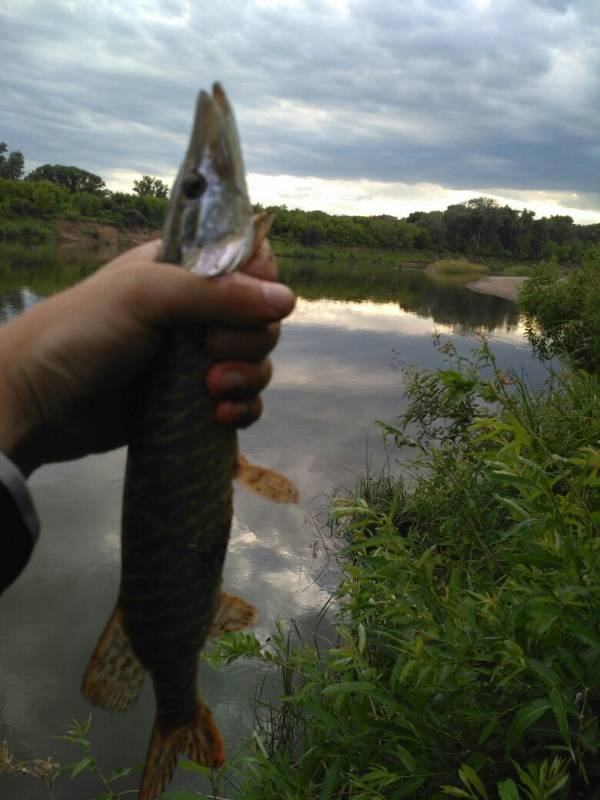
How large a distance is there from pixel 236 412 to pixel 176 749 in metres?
1.17

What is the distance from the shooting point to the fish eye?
1.97 m

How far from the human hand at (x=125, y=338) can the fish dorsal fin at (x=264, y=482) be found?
0.17m

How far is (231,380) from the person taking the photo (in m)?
2.01

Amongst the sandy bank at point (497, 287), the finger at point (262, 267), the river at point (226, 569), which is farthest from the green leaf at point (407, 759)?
the sandy bank at point (497, 287)

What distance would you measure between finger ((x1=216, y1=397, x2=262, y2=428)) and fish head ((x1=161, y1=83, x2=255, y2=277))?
42 cm

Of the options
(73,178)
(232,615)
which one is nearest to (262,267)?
(232,615)

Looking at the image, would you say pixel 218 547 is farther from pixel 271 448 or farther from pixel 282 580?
pixel 271 448

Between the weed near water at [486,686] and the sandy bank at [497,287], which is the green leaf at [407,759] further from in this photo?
the sandy bank at [497,287]

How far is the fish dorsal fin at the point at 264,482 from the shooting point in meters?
2.12

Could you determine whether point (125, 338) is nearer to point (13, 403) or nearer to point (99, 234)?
point (13, 403)

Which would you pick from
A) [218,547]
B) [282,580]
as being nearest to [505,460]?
[218,547]

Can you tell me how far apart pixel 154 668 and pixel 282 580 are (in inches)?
324

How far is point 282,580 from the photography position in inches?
394

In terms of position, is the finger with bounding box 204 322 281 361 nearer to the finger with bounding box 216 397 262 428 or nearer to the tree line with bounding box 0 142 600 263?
the finger with bounding box 216 397 262 428
